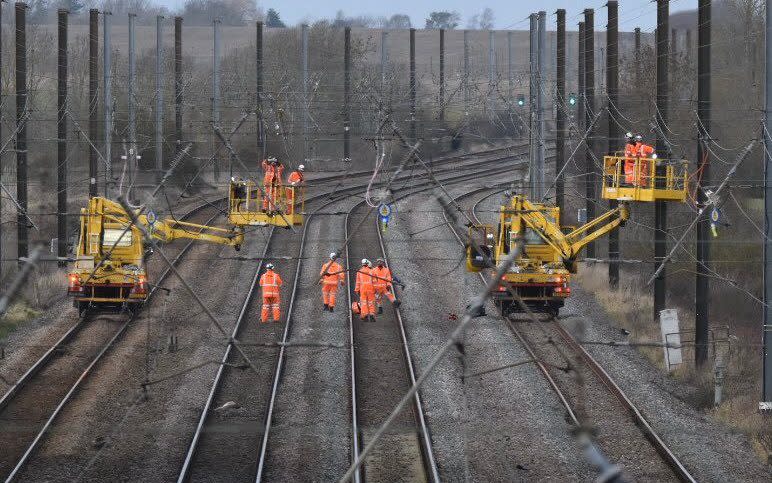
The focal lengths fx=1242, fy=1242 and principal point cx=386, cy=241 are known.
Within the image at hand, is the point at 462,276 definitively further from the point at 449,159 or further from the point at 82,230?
the point at 449,159

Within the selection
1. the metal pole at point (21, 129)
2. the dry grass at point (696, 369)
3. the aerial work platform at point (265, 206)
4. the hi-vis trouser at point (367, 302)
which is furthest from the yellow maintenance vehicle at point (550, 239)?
the metal pole at point (21, 129)

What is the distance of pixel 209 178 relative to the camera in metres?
52.4

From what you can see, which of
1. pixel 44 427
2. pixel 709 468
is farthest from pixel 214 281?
pixel 709 468

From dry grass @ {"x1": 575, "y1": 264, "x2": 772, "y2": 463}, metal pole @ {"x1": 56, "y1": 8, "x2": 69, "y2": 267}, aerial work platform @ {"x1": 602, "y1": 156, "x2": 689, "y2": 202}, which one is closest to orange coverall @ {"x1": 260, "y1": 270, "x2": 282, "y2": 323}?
aerial work platform @ {"x1": 602, "y1": 156, "x2": 689, "y2": 202}

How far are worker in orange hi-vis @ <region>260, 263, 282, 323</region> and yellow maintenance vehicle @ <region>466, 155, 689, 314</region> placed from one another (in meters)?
4.13

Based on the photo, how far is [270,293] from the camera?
26.4 m

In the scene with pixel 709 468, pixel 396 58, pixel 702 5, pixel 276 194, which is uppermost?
pixel 396 58

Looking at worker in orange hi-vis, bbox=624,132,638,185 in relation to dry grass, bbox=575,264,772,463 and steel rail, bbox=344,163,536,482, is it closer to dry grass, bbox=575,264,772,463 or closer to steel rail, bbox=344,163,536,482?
dry grass, bbox=575,264,772,463

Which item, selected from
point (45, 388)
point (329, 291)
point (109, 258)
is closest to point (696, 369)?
point (329, 291)

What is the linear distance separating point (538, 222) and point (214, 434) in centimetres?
957

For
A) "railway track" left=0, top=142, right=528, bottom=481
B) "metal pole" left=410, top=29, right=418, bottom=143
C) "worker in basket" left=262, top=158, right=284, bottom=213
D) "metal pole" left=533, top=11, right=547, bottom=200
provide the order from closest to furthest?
"railway track" left=0, top=142, right=528, bottom=481
"worker in basket" left=262, top=158, right=284, bottom=213
"metal pole" left=533, top=11, right=547, bottom=200
"metal pole" left=410, top=29, right=418, bottom=143

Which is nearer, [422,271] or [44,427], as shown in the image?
[44,427]

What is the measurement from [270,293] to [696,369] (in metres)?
8.94

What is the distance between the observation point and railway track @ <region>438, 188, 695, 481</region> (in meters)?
16.7
